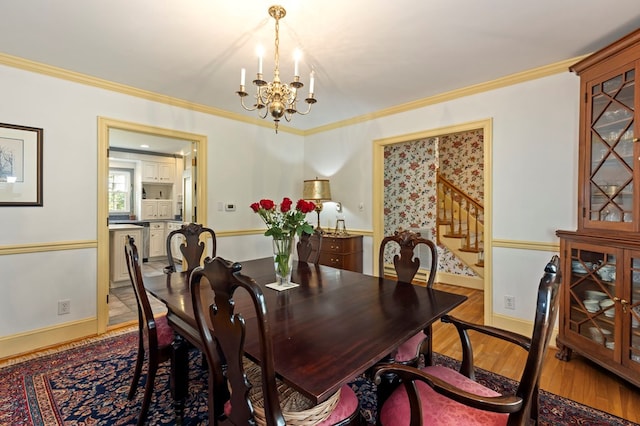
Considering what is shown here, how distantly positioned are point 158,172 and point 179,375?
6.17m

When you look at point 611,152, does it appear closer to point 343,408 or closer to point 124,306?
point 343,408

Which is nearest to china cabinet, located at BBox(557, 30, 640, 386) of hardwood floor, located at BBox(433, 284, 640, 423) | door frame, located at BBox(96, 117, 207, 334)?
hardwood floor, located at BBox(433, 284, 640, 423)

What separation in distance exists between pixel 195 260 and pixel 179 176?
17.1 feet

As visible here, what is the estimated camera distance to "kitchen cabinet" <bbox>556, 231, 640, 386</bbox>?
1.92 metres

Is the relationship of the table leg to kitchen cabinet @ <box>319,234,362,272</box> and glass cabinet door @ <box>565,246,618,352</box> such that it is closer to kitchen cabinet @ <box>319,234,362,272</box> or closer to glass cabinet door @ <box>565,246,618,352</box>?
kitchen cabinet @ <box>319,234,362,272</box>

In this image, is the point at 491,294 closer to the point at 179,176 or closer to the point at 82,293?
the point at 82,293

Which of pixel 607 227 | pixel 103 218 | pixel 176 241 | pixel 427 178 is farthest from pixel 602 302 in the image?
pixel 176 241

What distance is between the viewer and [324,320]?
52.8 inches

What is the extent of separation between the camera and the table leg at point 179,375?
1.62 metres

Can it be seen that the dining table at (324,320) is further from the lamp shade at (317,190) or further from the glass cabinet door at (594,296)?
the lamp shade at (317,190)

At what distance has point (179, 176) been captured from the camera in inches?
280

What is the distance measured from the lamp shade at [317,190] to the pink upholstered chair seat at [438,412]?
10.1ft

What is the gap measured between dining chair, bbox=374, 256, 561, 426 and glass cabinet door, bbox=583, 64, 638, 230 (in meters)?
1.56

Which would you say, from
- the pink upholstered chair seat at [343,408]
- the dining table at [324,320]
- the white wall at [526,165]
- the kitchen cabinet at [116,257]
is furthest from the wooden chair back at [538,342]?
the kitchen cabinet at [116,257]
